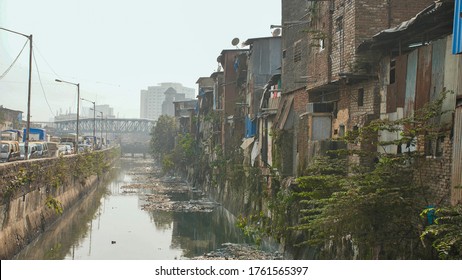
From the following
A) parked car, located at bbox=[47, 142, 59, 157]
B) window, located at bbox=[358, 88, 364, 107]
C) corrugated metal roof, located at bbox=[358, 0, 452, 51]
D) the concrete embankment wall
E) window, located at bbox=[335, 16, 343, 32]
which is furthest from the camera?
parked car, located at bbox=[47, 142, 59, 157]

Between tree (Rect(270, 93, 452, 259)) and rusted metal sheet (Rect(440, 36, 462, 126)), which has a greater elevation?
rusted metal sheet (Rect(440, 36, 462, 126))

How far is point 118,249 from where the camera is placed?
31047 mm

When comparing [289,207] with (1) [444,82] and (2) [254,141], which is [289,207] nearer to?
(1) [444,82]

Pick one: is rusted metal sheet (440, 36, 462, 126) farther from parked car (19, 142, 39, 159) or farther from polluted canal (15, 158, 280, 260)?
parked car (19, 142, 39, 159)

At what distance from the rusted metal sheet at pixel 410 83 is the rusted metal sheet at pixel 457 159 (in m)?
2.75

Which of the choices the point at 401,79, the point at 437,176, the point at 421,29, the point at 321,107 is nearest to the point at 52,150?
the point at 321,107

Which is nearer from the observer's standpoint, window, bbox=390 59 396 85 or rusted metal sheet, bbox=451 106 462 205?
rusted metal sheet, bbox=451 106 462 205

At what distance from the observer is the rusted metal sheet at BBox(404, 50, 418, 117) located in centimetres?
1688

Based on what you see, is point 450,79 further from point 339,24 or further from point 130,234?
point 130,234

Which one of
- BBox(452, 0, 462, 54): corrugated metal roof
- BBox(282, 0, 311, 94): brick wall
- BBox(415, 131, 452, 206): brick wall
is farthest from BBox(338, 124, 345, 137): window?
BBox(452, 0, 462, 54): corrugated metal roof

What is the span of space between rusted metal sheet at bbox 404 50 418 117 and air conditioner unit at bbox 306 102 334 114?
7794 millimetres

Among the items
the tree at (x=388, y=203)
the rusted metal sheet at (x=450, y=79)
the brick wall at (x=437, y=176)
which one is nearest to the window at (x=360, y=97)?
the tree at (x=388, y=203)

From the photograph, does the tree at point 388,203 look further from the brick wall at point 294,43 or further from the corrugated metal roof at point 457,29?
the brick wall at point 294,43
